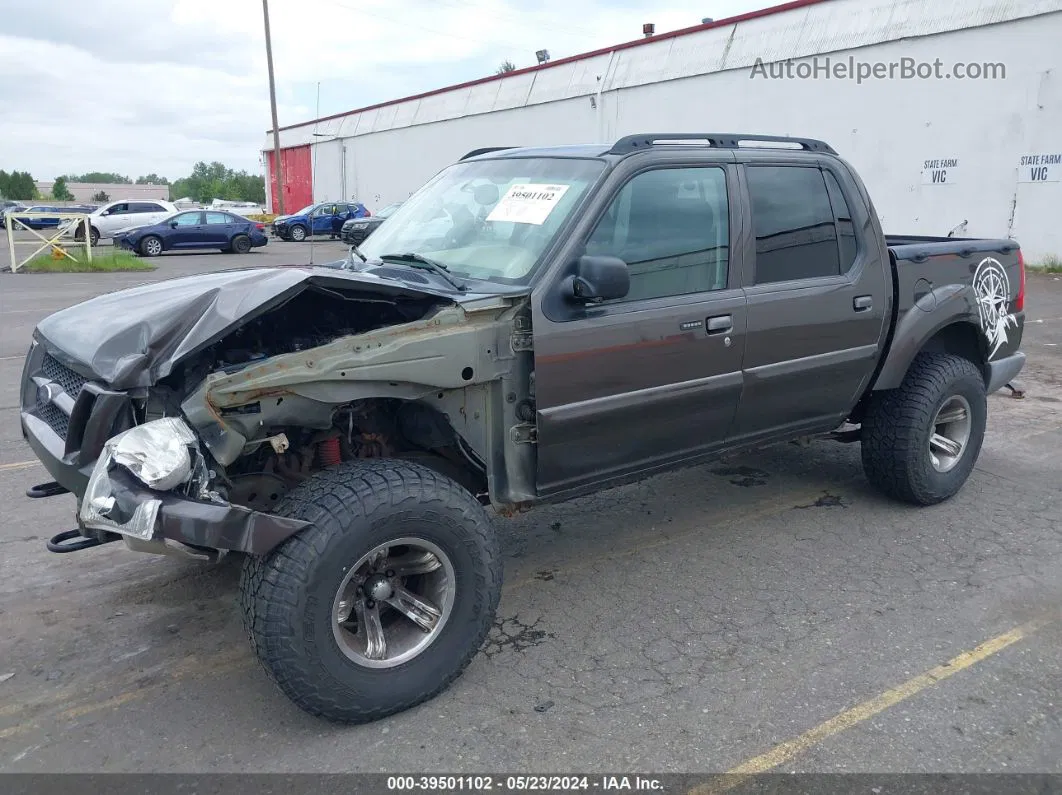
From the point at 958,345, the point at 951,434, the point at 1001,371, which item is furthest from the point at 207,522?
the point at 1001,371

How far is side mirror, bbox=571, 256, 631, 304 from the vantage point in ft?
11.1

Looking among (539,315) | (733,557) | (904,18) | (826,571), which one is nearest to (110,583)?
(539,315)

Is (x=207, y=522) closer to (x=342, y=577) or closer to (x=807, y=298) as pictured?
(x=342, y=577)

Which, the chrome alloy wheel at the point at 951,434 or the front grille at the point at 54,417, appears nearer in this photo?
the front grille at the point at 54,417

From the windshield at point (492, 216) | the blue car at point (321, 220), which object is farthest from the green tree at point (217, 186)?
the windshield at point (492, 216)

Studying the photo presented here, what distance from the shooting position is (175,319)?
3.10 m

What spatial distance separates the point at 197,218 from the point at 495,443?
2578 cm

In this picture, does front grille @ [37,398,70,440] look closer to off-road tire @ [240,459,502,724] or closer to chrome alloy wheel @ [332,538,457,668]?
off-road tire @ [240,459,502,724]

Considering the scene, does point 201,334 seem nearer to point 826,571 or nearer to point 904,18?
point 826,571

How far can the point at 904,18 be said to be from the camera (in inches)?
742

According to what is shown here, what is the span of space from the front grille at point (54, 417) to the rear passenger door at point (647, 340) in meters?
1.79

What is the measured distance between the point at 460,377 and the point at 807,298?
1.96 m

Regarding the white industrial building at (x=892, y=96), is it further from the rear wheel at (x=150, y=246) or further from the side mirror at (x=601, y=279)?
the side mirror at (x=601, y=279)

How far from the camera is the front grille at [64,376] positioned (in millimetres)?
3371
